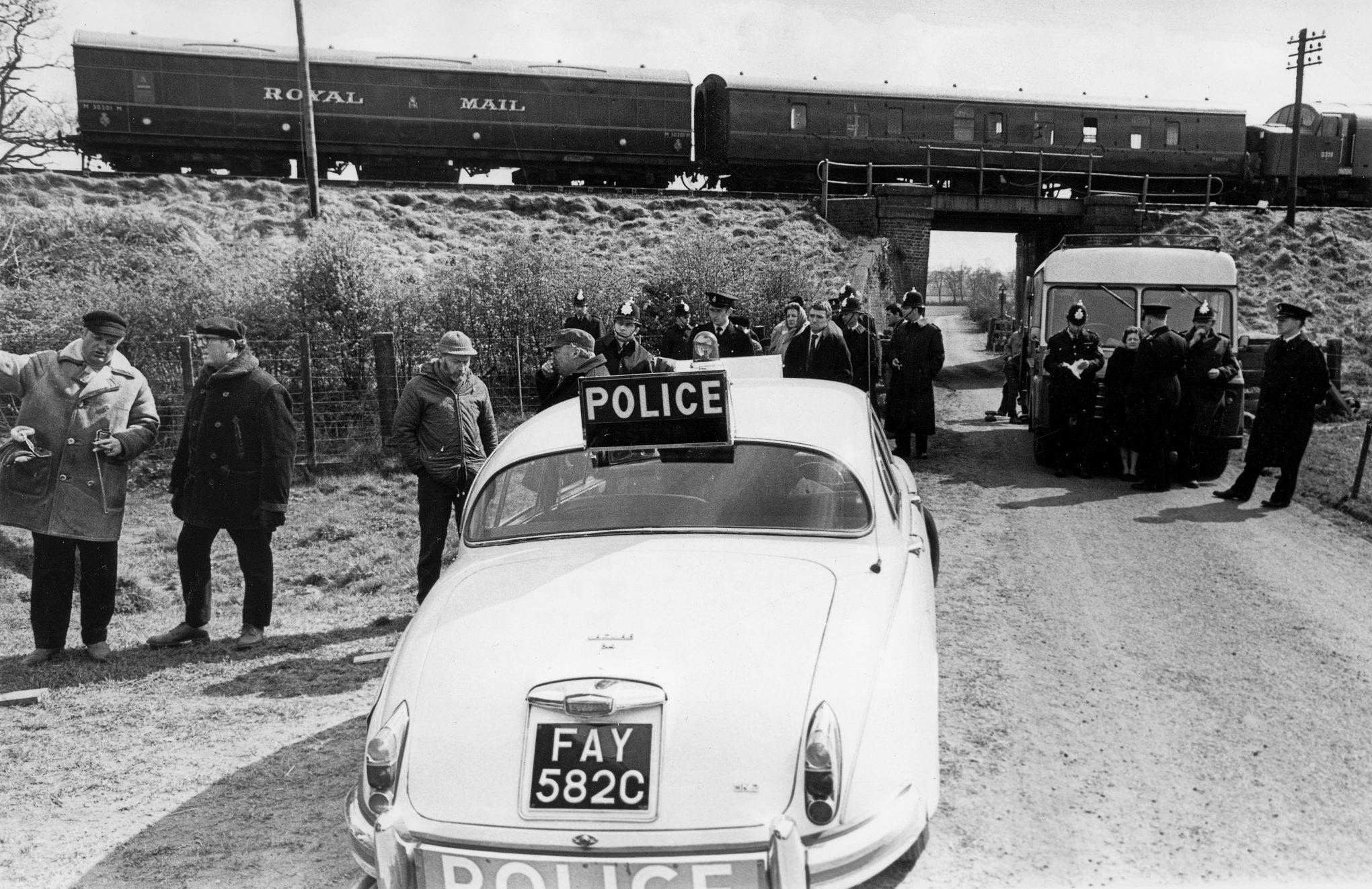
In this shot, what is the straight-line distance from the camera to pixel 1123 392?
11016 mm

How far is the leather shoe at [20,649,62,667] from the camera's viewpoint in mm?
6195

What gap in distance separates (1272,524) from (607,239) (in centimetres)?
2058

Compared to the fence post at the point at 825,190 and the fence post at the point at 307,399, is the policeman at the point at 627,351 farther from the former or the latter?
the fence post at the point at 825,190

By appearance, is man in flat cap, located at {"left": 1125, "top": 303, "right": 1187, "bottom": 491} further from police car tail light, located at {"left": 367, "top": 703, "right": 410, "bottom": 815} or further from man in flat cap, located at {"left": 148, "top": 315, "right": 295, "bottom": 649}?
police car tail light, located at {"left": 367, "top": 703, "right": 410, "bottom": 815}

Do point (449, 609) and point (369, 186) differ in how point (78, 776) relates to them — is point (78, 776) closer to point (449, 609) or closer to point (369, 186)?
point (449, 609)

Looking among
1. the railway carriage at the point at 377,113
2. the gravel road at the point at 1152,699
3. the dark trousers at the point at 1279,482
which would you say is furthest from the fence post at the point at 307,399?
the railway carriage at the point at 377,113

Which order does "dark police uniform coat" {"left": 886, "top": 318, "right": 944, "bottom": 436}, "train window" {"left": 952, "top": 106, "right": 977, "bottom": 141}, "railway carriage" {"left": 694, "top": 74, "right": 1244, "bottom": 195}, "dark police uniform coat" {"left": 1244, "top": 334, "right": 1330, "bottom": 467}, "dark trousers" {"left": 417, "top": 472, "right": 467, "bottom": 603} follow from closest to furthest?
1. "dark trousers" {"left": 417, "top": 472, "right": 467, "bottom": 603}
2. "dark police uniform coat" {"left": 1244, "top": 334, "right": 1330, "bottom": 467}
3. "dark police uniform coat" {"left": 886, "top": 318, "right": 944, "bottom": 436}
4. "railway carriage" {"left": 694, "top": 74, "right": 1244, "bottom": 195}
5. "train window" {"left": 952, "top": 106, "right": 977, "bottom": 141}

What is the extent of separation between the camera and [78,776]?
4672mm

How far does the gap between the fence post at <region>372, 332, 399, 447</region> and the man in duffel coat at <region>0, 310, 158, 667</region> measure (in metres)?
6.52

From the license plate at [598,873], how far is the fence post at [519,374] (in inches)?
454

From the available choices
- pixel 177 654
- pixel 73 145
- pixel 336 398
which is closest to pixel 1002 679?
pixel 177 654

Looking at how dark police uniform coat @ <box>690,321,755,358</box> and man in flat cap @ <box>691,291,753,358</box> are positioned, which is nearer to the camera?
man in flat cap @ <box>691,291,753,358</box>

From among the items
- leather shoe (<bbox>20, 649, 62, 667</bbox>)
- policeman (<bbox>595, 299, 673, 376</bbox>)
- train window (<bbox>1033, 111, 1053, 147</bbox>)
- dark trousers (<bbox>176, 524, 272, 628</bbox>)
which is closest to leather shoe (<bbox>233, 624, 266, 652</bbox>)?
dark trousers (<bbox>176, 524, 272, 628</bbox>)

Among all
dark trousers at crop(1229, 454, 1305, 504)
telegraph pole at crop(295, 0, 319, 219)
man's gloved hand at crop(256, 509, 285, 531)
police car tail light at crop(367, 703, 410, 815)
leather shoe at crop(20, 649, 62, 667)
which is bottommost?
leather shoe at crop(20, 649, 62, 667)
